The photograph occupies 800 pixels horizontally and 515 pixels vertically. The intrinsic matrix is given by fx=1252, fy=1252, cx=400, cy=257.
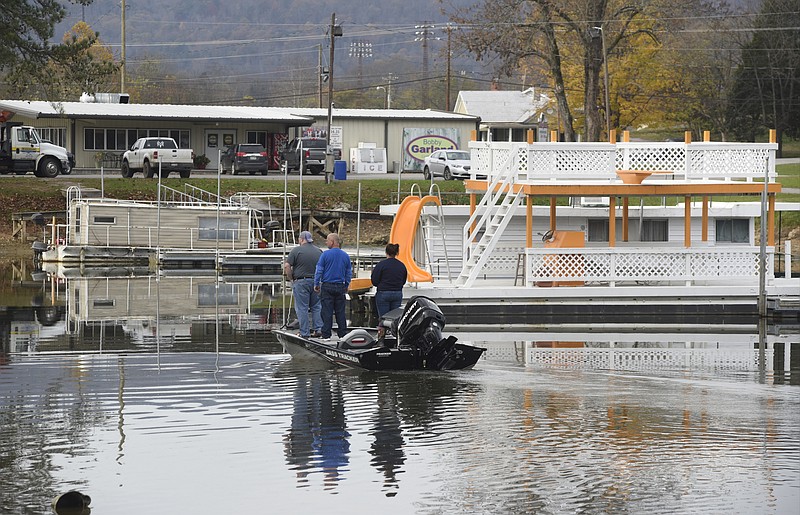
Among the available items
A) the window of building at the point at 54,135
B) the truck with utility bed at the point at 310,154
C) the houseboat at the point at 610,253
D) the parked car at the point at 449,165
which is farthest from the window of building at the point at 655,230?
the window of building at the point at 54,135

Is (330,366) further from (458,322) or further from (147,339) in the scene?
(458,322)

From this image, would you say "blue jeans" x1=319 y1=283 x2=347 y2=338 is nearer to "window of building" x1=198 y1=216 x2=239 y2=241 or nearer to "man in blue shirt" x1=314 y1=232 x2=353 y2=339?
"man in blue shirt" x1=314 y1=232 x2=353 y2=339

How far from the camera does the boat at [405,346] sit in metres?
19.1

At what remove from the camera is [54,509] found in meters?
11.3

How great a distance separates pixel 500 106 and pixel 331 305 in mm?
67440

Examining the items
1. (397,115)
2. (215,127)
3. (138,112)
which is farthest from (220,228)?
(397,115)

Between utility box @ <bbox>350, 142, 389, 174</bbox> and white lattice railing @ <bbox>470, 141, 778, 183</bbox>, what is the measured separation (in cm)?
4190

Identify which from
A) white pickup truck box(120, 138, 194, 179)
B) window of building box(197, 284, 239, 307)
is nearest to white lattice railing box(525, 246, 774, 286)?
window of building box(197, 284, 239, 307)

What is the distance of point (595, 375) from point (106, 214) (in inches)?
1153

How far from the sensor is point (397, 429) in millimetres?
15227

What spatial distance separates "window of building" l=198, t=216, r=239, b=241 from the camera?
1805 inches

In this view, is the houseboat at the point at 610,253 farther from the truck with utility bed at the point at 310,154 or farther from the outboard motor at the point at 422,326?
the truck with utility bed at the point at 310,154

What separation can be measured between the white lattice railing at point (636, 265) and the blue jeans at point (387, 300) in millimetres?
8332

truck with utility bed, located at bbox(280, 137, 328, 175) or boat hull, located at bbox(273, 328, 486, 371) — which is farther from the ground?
truck with utility bed, located at bbox(280, 137, 328, 175)
